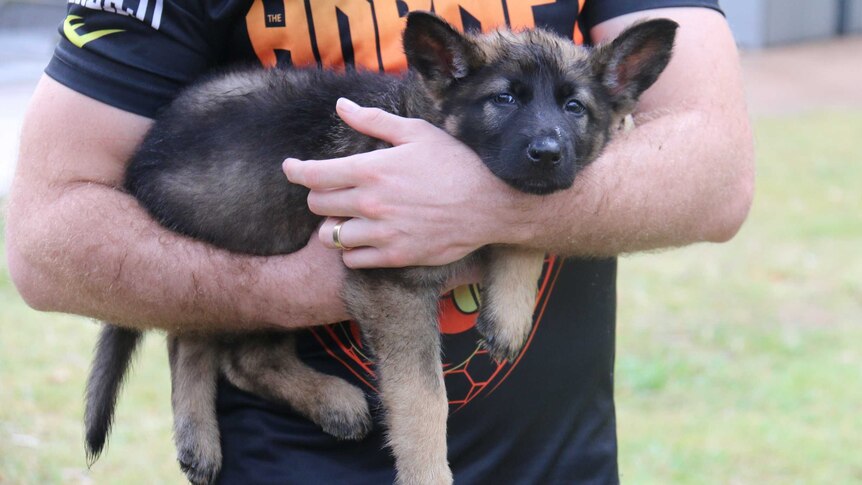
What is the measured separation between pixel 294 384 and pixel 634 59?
3.97ft

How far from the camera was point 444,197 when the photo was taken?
7.95 ft

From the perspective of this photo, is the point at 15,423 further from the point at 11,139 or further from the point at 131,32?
the point at 11,139

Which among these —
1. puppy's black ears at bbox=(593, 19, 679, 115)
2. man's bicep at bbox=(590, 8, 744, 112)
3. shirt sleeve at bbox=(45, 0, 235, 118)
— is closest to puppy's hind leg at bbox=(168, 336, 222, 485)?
shirt sleeve at bbox=(45, 0, 235, 118)

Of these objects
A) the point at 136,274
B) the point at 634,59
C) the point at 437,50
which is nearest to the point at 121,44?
the point at 136,274

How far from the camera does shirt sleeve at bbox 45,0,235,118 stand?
100.0 inches

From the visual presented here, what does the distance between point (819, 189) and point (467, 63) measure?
856 cm

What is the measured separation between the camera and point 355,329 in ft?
8.96

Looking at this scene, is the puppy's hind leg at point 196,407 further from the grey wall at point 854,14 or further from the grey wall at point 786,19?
the grey wall at point 854,14

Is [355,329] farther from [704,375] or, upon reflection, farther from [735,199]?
[704,375]

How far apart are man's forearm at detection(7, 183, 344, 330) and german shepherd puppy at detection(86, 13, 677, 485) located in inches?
5.1

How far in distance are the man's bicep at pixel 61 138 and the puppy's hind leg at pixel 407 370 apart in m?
0.71

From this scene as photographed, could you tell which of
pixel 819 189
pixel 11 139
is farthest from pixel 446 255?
pixel 11 139

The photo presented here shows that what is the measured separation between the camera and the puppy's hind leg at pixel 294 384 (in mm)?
2650

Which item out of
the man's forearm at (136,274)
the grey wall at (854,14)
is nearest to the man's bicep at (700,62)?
the man's forearm at (136,274)
